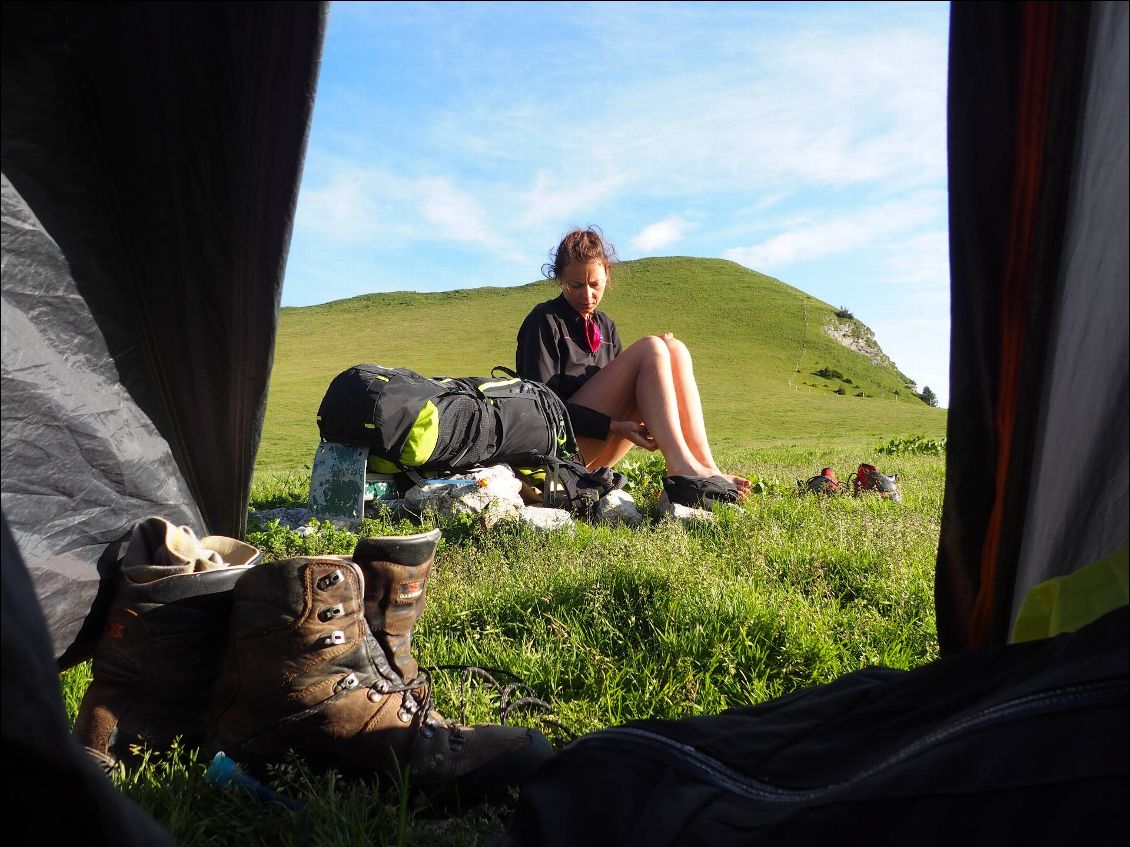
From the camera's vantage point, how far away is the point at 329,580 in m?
1.79

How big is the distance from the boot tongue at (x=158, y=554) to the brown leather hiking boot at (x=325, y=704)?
0.17 meters

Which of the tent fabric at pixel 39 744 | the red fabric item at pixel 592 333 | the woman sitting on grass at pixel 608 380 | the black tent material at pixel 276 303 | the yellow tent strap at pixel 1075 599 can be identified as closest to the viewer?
the tent fabric at pixel 39 744

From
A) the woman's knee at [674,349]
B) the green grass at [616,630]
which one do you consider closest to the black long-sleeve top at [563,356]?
the woman's knee at [674,349]

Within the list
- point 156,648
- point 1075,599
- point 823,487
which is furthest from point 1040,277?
point 823,487

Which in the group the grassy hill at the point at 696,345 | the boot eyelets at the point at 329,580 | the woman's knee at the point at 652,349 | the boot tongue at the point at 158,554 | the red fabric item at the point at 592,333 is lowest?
the boot eyelets at the point at 329,580

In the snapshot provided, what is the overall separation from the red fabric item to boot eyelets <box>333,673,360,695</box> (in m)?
4.67

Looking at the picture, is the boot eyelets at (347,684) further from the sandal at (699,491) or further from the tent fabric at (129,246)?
the sandal at (699,491)

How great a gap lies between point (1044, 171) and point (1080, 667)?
Result: 76 centimetres

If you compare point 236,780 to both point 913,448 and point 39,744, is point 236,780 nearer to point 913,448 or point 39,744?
point 39,744

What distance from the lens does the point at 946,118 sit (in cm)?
135

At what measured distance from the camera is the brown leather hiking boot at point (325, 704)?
1.79 m

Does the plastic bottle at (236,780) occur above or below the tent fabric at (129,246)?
below

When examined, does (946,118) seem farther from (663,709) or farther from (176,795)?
(176,795)

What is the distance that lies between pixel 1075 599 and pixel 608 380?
463 cm
